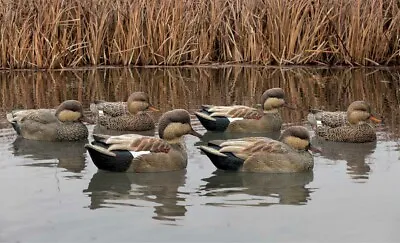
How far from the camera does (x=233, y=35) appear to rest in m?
15.0

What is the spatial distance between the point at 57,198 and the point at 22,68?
8.68 metres

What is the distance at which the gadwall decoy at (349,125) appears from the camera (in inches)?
350

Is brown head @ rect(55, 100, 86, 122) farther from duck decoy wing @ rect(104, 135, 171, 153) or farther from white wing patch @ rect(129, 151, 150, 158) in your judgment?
white wing patch @ rect(129, 151, 150, 158)

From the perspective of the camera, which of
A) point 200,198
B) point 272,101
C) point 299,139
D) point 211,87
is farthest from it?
point 211,87

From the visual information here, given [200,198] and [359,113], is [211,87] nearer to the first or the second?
[359,113]

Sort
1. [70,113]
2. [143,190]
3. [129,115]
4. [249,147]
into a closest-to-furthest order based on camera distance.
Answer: [143,190]
[249,147]
[70,113]
[129,115]

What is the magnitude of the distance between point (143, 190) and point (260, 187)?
0.97m

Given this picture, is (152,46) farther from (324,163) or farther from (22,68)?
(324,163)

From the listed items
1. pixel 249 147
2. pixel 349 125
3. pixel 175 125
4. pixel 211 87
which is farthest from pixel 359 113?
pixel 211 87

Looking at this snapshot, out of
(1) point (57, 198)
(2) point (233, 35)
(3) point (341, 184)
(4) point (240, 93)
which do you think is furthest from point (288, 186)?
(2) point (233, 35)

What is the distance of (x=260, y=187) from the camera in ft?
22.6

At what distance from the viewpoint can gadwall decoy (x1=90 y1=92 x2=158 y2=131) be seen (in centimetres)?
973

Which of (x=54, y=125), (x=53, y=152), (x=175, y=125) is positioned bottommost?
(x=53, y=152)

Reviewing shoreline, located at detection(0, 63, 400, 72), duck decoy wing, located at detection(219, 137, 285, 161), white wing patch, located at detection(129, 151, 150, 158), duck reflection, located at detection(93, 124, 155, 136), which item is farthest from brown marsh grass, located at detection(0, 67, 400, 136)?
white wing patch, located at detection(129, 151, 150, 158)
